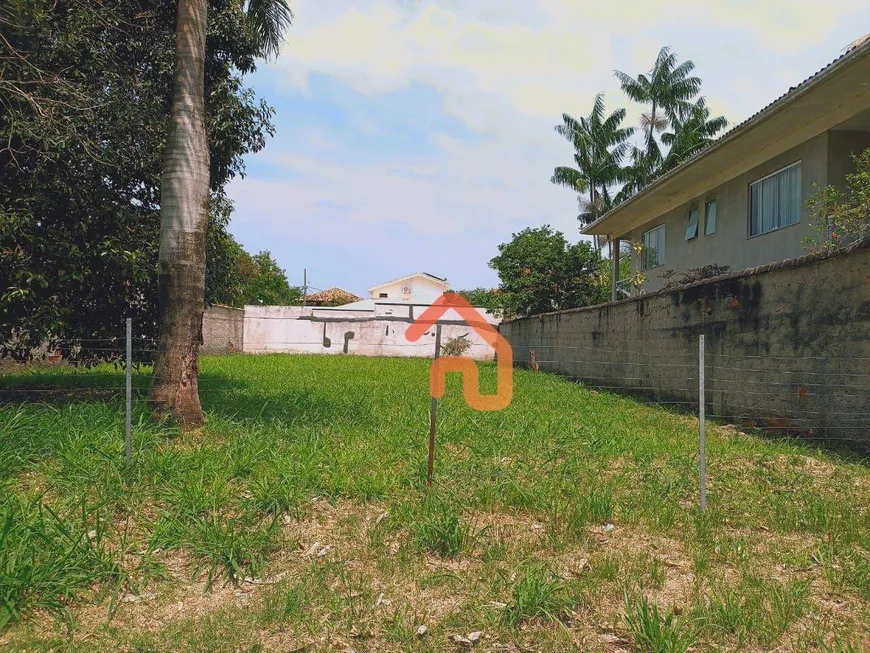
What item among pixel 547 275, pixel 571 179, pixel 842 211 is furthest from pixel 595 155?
pixel 842 211

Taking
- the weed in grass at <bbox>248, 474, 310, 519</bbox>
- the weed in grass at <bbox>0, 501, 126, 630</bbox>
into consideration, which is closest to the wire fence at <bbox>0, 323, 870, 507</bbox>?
the weed in grass at <bbox>248, 474, 310, 519</bbox>

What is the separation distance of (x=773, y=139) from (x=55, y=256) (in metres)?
10.8

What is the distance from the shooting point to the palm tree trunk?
6129 millimetres

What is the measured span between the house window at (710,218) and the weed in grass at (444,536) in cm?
1128

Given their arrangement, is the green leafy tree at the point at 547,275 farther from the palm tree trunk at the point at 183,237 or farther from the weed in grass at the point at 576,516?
the weed in grass at the point at 576,516

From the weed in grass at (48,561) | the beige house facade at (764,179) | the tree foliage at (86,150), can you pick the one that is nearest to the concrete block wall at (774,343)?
the beige house facade at (764,179)

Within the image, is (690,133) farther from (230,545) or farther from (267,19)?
A: (230,545)

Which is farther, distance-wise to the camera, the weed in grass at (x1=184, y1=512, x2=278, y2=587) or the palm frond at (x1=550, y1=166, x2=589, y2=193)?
the palm frond at (x1=550, y1=166, x2=589, y2=193)

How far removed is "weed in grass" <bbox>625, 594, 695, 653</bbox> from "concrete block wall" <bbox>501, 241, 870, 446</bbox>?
446cm

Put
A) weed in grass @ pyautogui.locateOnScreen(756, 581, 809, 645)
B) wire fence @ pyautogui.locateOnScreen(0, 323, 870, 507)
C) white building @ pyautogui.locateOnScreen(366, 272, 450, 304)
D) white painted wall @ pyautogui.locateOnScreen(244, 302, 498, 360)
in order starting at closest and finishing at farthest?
weed in grass @ pyautogui.locateOnScreen(756, 581, 809, 645) → wire fence @ pyautogui.locateOnScreen(0, 323, 870, 507) → white painted wall @ pyautogui.locateOnScreen(244, 302, 498, 360) → white building @ pyautogui.locateOnScreen(366, 272, 450, 304)

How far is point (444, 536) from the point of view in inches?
142

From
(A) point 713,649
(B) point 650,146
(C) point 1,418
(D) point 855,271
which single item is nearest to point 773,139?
(D) point 855,271

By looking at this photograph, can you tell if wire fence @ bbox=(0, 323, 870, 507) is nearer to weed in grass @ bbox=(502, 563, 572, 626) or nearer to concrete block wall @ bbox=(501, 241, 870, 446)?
concrete block wall @ bbox=(501, 241, 870, 446)

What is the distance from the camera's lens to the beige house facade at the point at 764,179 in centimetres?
843
